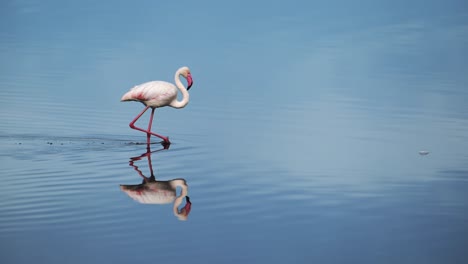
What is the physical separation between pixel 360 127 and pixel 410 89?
243 inches

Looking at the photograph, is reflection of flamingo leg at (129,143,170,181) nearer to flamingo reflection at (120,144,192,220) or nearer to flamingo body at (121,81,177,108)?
flamingo reflection at (120,144,192,220)

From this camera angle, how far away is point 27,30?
3872cm

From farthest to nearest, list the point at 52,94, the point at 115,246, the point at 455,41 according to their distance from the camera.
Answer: the point at 455,41
the point at 52,94
the point at 115,246

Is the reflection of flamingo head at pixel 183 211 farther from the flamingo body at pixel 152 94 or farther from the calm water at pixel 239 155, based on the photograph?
the flamingo body at pixel 152 94

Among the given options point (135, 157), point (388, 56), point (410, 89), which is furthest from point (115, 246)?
point (388, 56)

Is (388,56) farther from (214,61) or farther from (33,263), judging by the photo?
(33,263)

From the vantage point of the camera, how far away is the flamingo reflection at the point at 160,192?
11.1m

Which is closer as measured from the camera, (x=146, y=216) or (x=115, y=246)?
(x=115, y=246)

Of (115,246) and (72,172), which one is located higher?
(72,172)

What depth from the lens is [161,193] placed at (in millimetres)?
11836

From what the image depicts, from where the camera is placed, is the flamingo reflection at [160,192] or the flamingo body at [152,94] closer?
the flamingo reflection at [160,192]

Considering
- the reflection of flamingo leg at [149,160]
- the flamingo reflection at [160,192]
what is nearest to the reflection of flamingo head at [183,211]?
the flamingo reflection at [160,192]

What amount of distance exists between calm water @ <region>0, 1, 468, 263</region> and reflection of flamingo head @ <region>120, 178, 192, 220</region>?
0.12ft

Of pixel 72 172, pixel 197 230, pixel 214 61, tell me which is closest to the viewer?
pixel 197 230
